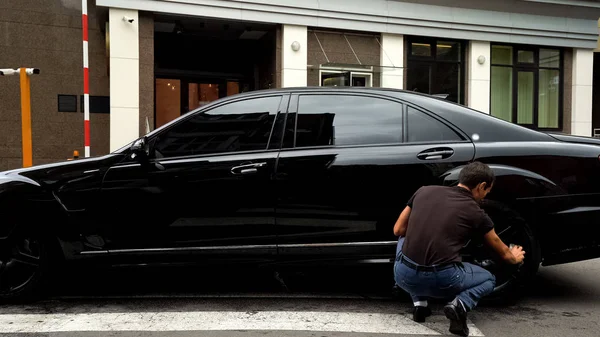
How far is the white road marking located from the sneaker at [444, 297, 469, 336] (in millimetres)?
153

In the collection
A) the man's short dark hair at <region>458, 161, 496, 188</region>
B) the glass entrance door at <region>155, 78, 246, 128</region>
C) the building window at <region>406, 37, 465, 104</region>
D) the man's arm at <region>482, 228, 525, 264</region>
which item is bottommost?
the man's arm at <region>482, 228, 525, 264</region>

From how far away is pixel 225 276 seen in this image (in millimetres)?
5301

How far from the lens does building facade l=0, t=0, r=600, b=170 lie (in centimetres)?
1240

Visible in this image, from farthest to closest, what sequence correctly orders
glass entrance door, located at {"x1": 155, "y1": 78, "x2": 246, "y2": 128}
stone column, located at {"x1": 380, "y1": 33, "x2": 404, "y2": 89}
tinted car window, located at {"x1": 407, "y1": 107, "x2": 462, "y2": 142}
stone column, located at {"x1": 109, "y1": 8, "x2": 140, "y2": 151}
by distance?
glass entrance door, located at {"x1": 155, "y1": 78, "x2": 246, "y2": 128}
stone column, located at {"x1": 380, "y1": 33, "x2": 404, "y2": 89}
stone column, located at {"x1": 109, "y1": 8, "x2": 140, "y2": 151}
tinted car window, located at {"x1": 407, "y1": 107, "x2": 462, "y2": 142}

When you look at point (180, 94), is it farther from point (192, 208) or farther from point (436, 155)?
point (436, 155)

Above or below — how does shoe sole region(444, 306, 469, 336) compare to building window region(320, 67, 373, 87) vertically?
below

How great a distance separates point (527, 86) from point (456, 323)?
14.4 metres

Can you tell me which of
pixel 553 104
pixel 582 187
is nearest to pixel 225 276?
pixel 582 187

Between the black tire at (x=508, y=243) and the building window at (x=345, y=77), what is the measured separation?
9.46 meters

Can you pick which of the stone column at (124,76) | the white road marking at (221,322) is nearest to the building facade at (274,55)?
the stone column at (124,76)

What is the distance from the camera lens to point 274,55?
13695mm

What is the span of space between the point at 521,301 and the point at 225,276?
8.83 ft

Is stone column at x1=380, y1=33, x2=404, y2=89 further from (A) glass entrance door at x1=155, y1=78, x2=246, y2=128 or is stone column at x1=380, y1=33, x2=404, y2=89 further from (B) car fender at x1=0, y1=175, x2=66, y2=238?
(B) car fender at x1=0, y1=175, x2=66, y2=238

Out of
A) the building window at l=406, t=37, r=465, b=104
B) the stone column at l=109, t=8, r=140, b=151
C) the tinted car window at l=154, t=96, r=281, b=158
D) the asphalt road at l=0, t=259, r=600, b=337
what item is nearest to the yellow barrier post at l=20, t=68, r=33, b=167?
the stone column at l=109, t=8, r=140, b=151
